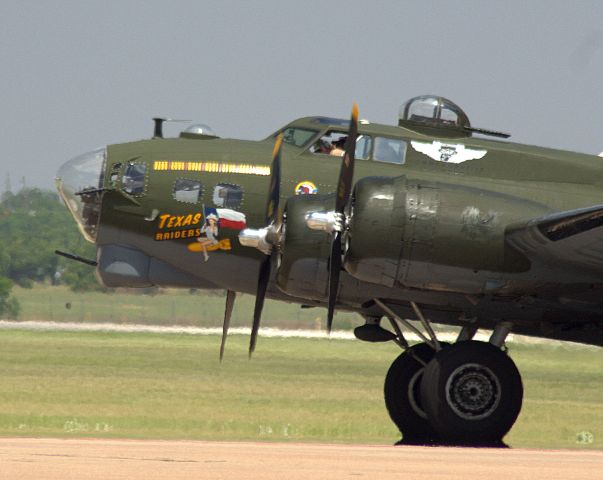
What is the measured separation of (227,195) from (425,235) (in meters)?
3.80

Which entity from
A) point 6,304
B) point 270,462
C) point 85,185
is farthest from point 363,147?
point 6,304

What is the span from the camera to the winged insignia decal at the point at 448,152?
19797 millimetres

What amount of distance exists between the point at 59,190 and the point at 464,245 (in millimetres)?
6457

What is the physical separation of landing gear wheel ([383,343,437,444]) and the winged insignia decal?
2.66 meters

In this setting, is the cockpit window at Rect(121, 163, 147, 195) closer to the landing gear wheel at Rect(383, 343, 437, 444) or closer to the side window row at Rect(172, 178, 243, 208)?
the side window row at Rect(172, 178, 243, 208)

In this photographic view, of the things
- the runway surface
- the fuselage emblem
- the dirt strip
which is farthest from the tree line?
the runway surface

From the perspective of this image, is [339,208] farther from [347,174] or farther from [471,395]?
[471,395]

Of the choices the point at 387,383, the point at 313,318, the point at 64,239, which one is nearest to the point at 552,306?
the point at 387,383

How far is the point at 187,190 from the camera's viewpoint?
19891mm

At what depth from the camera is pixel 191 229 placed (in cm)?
1989

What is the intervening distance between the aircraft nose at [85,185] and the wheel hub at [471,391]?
567cm

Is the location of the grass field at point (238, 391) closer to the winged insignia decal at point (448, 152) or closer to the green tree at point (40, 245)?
the winged insignia decal at point (448, 152)

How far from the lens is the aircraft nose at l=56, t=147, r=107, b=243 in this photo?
2025cm

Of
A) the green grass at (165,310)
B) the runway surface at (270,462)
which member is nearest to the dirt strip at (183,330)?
the green grass at (165,310)
